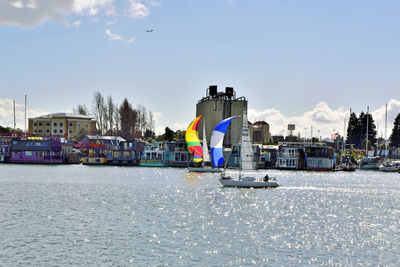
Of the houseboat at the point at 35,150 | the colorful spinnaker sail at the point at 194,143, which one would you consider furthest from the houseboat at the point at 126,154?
the colorful spinnaker sail at the point at 194,143

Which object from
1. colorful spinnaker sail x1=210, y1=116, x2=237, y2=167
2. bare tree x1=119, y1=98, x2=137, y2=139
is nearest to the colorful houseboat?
bare tree x1=119, y1=98, x2=137, y2=139

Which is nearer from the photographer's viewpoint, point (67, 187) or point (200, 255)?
point (200, 255)

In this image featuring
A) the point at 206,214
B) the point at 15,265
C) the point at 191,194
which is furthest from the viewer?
the point at 191,194

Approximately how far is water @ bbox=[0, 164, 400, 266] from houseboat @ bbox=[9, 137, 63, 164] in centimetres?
8747

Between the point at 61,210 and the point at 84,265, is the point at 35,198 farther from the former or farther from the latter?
the point at 84,265

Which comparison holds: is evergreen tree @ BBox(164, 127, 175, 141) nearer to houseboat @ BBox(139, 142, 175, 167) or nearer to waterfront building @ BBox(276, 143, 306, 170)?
houseboat @ BBox(139, 142, 175, 167)

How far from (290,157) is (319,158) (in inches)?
312

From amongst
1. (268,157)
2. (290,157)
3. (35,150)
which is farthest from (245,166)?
(35,150)

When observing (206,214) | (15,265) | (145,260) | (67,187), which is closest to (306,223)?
(206,214)

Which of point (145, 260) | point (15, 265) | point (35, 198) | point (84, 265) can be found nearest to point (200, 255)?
point (145, 260)

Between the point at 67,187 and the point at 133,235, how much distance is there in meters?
41.5

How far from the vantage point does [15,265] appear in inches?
1161

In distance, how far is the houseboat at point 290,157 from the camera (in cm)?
15038

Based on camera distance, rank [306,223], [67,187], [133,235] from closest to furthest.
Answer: [133,235], [306,223], [67,187]
